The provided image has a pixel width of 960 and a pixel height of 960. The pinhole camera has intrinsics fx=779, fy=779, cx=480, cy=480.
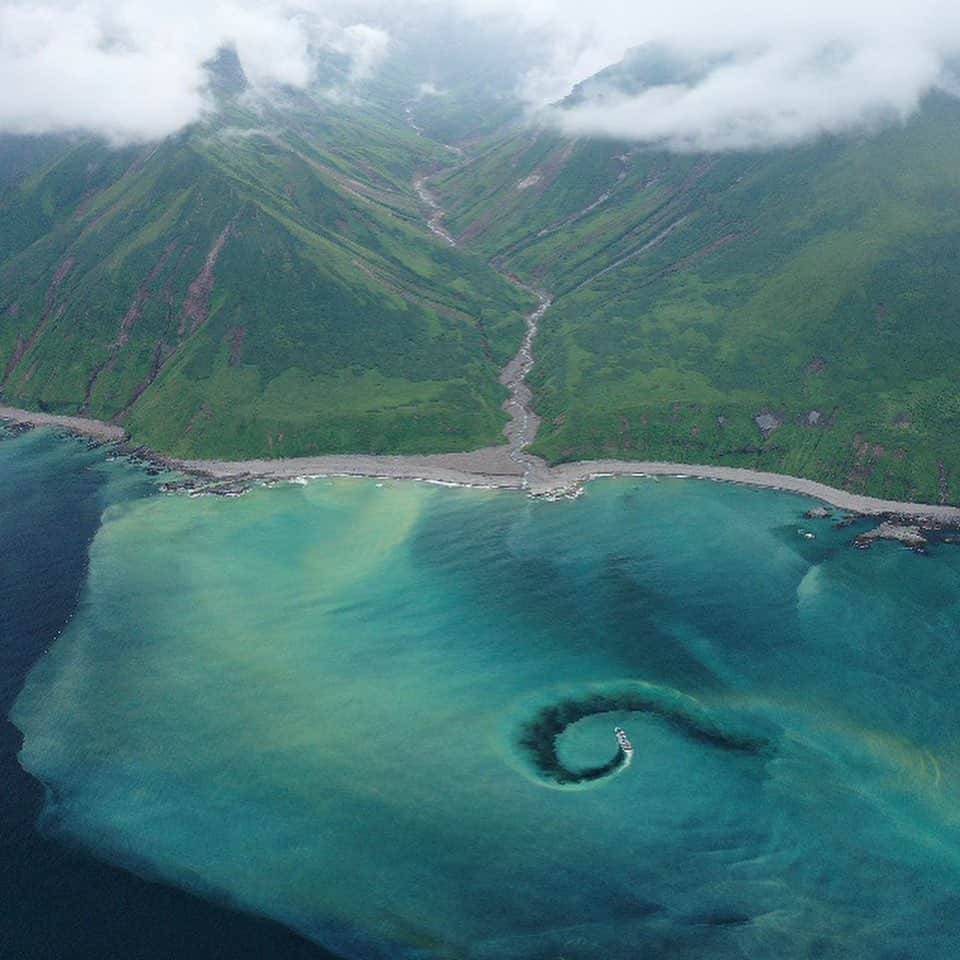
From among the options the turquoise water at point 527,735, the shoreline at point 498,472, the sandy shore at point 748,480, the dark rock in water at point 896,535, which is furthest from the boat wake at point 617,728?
the sandy shore at point 748,480

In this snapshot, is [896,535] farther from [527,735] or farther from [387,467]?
[387,467]

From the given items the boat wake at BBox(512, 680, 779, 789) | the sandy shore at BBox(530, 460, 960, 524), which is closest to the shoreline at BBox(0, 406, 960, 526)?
the sandy shore at BBox(530, 460, 960, 524)

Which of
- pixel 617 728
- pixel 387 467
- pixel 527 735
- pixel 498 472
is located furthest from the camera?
pixel 387 467

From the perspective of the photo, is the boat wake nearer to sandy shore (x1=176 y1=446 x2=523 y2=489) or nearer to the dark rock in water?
the dark rock in water

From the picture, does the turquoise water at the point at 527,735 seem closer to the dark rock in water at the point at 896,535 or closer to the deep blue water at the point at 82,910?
the deep blue water at the point at 82,910

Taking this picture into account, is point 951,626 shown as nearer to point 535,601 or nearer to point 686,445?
point 535,601

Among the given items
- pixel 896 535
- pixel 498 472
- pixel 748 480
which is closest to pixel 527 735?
pixel 896 535

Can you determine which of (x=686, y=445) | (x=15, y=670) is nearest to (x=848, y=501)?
(x=686, y=445)
